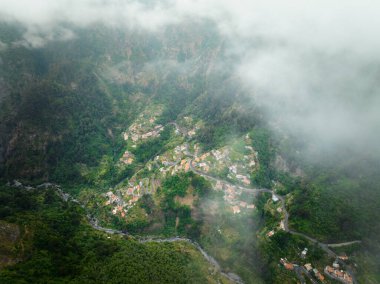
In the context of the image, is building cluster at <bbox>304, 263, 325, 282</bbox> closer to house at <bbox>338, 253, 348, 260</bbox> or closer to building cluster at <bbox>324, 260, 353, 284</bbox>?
building cluster at <bbox>324, 260, 353, 284</bbox>

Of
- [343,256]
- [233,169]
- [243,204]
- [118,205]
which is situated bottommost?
[343,256]

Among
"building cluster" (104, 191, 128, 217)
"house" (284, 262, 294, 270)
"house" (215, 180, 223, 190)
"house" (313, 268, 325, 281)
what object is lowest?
"house" (313, 268, 325, 281)

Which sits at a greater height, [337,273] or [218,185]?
[218,185]

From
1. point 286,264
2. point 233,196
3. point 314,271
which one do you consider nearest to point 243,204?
point 233,196

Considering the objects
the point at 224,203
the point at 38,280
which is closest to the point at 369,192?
the point at 224,203

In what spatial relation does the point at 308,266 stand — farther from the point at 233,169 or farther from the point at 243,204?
the point at 233,169

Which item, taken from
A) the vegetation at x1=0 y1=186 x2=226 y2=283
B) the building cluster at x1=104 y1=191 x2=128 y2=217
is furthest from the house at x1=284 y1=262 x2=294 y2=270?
the building cluster at x1=104 y1=191 x2=128 y2=217

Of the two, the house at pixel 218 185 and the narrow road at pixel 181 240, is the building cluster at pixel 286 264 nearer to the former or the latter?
the narrow road at pixel 181 240

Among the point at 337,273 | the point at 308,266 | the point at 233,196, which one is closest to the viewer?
the point at 337,273

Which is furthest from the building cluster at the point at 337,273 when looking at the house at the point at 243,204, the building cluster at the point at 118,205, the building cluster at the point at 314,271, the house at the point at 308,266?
the building cluster at the point at 118,205
